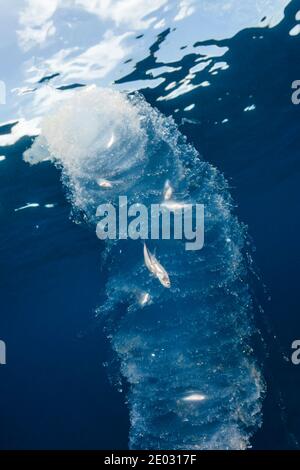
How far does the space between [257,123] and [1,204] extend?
11.7 metres

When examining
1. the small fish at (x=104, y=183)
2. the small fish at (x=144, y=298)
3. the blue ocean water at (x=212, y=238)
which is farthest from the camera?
the small fish at (x=144, y=298)

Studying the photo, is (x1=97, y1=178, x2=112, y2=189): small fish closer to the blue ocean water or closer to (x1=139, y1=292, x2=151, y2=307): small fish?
the blue ocean water

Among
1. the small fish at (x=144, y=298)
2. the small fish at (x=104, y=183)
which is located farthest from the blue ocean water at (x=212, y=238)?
the small fish at (x=144, y=298)

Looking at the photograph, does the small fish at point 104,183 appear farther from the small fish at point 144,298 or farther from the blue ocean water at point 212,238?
the small fish at point 144,298

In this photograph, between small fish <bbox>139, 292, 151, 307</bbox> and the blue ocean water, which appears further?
small fish <bbox>139, 292, 151, 307</bbox>

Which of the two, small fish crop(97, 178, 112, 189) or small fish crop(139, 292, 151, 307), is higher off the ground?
small fish crop(97, 178, 112, 189)

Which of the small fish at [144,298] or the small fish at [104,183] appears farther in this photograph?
the small fish at [144,298]

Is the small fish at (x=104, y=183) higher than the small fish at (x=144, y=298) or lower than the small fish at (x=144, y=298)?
higher

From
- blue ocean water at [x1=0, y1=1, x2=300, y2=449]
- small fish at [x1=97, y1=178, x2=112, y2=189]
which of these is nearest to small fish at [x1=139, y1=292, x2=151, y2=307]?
blue ocean water at [x1=0, y1=1, x2=300, y2=449]

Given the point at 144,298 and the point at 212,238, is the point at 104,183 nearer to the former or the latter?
the point at 212,238

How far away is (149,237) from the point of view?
13.6 meters

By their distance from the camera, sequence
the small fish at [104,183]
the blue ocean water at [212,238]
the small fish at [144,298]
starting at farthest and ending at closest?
the small fish at [144,298], the blue ocean water at [212,238], the small fish at [104,183]

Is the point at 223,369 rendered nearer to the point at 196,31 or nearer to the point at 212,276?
the point at 212,276

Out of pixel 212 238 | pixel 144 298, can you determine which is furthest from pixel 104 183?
pixel 144 298
